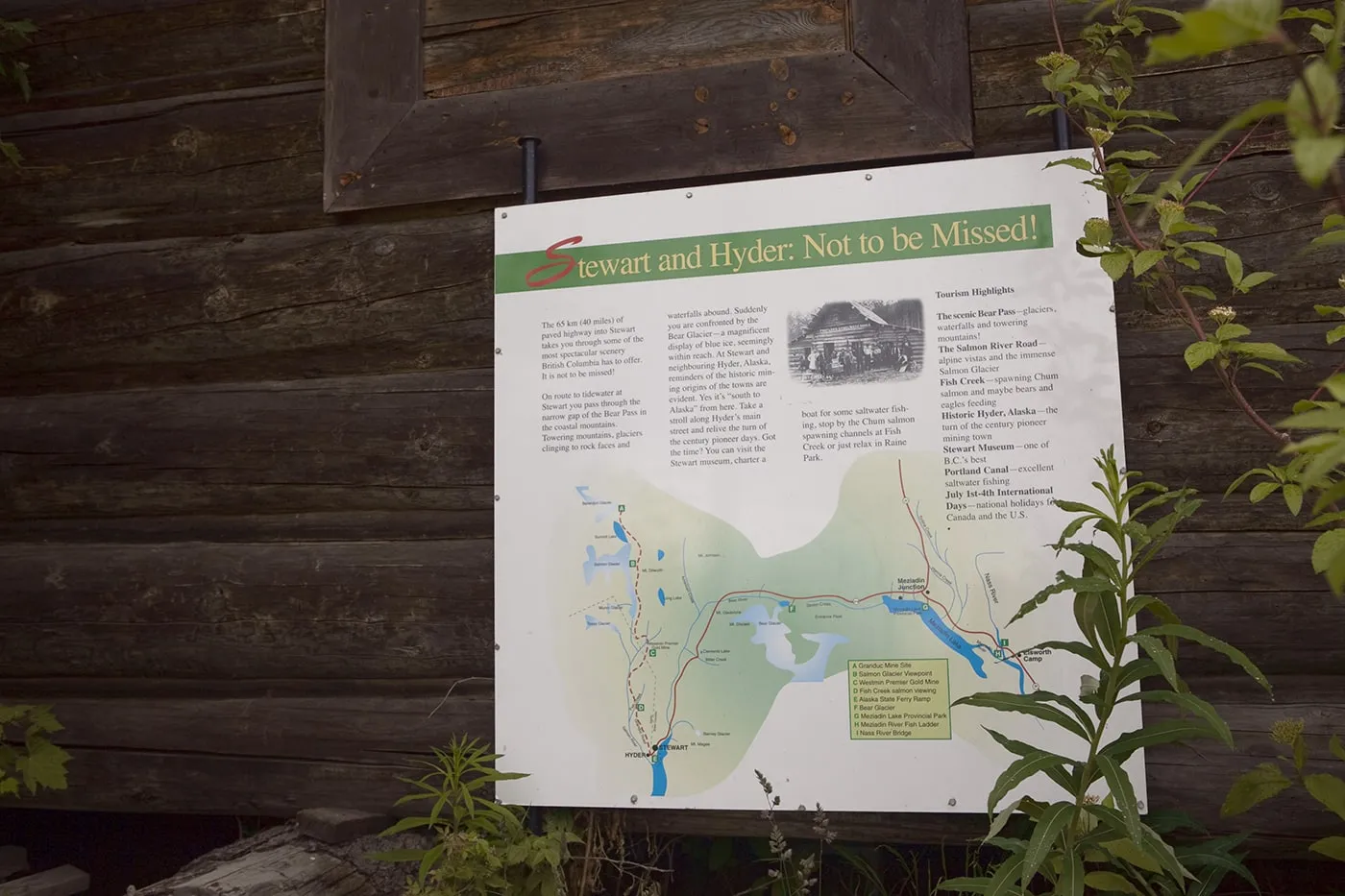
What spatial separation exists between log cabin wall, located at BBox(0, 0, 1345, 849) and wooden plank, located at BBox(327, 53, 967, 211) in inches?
3.2

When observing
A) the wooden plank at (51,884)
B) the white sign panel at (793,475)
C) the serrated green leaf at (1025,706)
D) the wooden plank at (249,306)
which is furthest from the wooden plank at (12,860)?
the serrated green leaf at (1025,706)

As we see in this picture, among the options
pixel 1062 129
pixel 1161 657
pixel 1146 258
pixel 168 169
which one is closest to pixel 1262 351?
pixel 1146 258

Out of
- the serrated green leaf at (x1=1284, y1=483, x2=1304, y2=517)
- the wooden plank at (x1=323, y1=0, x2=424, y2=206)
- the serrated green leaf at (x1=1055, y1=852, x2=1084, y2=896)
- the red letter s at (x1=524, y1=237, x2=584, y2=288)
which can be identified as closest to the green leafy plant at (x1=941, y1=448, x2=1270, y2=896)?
the serrated green leaf at (x1=1055, y1=852, x2=1084, y2=896)

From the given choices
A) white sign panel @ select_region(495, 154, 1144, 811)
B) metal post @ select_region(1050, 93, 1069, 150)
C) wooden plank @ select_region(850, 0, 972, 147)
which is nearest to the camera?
white sign panel @ select_region(495, 154, 1144, 811)

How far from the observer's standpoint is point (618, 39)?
306 centimetres

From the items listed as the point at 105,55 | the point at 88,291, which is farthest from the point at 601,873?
the point at 105,55

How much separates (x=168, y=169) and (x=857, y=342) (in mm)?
2209

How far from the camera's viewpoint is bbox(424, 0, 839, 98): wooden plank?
295cm

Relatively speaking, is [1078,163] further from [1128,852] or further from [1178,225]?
[1128,852]

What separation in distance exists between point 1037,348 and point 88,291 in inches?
110

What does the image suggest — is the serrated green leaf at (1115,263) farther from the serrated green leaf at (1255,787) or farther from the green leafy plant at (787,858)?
the green leafy plant at (787,858)

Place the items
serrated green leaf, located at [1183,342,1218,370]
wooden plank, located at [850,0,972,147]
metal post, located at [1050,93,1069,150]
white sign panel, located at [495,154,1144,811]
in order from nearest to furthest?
serrated green leaf, located at [1183,342,1218,370]
white sign panel, located at [495,154,1144,811]
metal post, located at [1050,93,1069,150]
wooden plank, located at [850,0,972,147]

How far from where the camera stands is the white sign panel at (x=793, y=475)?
2.56 meters

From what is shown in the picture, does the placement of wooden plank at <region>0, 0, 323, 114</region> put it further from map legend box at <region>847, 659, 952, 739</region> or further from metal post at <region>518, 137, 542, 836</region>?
map legend box at <region>847, 659, 952, 739</region>
